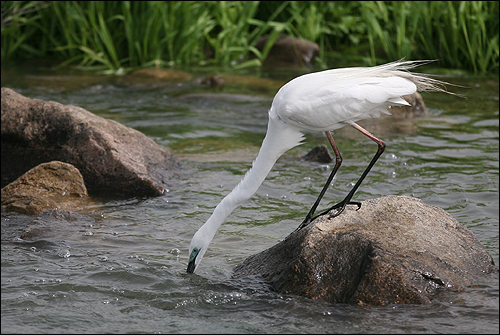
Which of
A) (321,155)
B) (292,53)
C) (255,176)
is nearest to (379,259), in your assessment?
(255,176)

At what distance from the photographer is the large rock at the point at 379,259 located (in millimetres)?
3490

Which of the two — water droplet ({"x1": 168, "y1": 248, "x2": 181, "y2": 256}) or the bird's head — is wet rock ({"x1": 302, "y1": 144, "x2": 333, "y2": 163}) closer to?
water droplet ({"x1": 168, "y1": 248, "x2": 181, "y2": 256})

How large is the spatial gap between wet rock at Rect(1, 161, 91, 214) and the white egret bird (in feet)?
5.45

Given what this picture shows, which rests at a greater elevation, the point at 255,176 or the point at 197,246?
the point at 255,176

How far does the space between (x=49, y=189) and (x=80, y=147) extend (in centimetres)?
54

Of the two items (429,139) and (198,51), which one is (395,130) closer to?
(429,139)

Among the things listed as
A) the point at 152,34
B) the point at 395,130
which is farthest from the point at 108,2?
the point at 395,130

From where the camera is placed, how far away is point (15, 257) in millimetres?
4242

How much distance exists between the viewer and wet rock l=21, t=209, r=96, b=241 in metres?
4.59

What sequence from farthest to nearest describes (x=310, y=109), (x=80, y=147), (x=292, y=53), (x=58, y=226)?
(x=292, y=53)
(x=80, y=147)
(x=58, y=226)
(x=310, y=109)

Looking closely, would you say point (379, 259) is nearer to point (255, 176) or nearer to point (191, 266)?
point (255, 176)

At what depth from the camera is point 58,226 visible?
475 centimetres

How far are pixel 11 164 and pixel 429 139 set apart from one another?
4625mm

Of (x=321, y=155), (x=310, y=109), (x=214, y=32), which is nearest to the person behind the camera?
(x=310, y=109)
